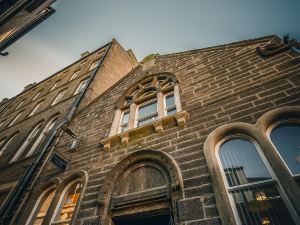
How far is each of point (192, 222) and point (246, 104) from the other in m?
2.80

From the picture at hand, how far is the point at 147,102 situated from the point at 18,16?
285 inches

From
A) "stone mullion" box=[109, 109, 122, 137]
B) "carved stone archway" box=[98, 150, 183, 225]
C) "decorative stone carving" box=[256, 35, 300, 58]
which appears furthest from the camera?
"stone mullion" box=[109, 109, 122, 137]

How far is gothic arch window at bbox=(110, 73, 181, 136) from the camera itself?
6454mm

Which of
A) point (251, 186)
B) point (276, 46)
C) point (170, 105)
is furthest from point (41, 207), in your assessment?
point (276, 46)

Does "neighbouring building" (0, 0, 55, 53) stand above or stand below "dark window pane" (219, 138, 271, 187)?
above

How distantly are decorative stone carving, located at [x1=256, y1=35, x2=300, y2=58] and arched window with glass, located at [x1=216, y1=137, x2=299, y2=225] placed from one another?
2.77 meters

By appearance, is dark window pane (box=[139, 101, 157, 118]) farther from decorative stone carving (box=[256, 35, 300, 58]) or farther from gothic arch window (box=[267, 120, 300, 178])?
gothic arch window (box=[267, 120, 300, 178])

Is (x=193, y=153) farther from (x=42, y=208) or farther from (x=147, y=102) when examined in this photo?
(x=42, y=208)

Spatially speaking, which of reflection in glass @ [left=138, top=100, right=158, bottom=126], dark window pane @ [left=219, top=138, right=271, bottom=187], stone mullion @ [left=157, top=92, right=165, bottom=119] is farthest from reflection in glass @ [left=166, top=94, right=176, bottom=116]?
dark window pane @ [left=219, top=138, right=271, bottom=187]

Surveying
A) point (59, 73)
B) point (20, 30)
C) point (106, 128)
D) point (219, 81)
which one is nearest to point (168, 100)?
point (219, 81)

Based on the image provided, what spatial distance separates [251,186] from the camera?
3.47 metres

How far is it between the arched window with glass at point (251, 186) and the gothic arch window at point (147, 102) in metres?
2.16

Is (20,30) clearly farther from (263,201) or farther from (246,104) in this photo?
(263,201)

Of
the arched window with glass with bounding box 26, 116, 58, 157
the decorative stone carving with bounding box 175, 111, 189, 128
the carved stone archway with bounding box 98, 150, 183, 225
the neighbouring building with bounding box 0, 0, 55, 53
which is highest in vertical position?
the neighbouring building with bounding box 0, 0, 55, 53
